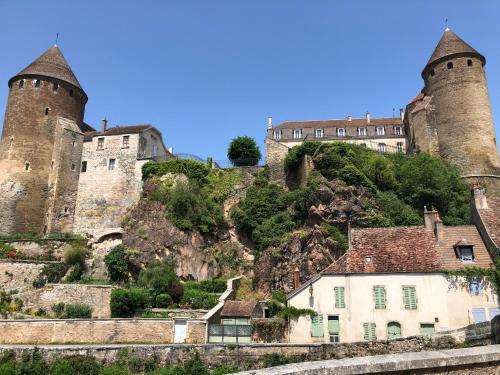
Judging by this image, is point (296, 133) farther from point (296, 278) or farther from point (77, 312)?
point (77, 312)

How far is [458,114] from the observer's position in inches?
1636

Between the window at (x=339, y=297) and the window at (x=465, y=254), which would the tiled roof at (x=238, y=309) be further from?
the window at (x=465, y=254)

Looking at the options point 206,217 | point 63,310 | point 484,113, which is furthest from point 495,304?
point 484,113

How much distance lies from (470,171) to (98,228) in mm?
33090

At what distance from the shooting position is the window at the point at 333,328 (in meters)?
21.6

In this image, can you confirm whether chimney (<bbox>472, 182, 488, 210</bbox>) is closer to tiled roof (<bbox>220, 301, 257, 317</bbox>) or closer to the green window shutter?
the green window shutter

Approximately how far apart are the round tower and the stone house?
67.2ft

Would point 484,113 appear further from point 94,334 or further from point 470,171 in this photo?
point 94,334

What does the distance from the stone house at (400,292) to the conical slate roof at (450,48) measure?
1021 inches

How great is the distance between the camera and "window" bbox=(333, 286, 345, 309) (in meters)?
21.9

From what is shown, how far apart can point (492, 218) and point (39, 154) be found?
3701 centimetres

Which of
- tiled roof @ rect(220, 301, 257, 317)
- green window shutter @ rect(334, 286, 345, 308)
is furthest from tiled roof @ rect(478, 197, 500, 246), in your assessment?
tiled roof @ rect(220, 301, 257, 317)

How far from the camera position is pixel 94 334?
22750 millimetres

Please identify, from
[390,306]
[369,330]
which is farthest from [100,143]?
[390,306]
